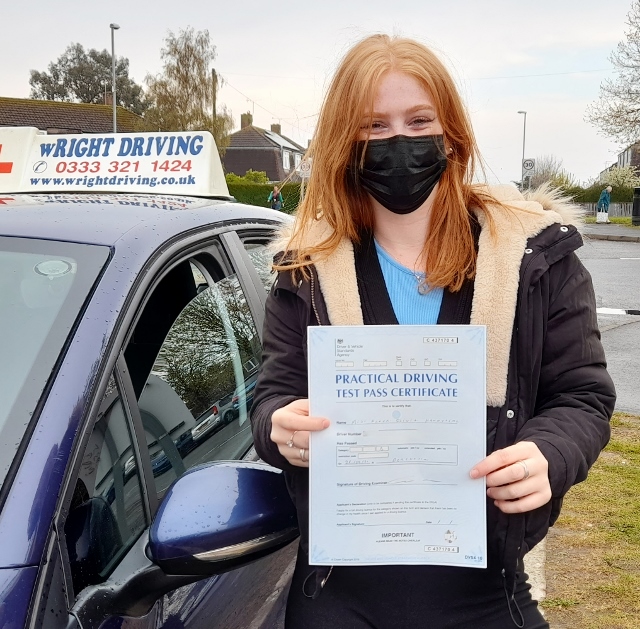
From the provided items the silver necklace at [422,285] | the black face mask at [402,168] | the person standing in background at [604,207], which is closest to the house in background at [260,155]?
the person standing in background at [604,207]

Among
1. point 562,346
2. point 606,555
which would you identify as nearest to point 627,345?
point 606,555

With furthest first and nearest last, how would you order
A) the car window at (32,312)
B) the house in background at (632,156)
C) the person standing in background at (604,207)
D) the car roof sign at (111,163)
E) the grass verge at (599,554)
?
the person standing in background at (604,207) → the house in background at (632,156) → the grass verge at (599,554) → the car roof sign at (111,163) → the car window at (32,312)

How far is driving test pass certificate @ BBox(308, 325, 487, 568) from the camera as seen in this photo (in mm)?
1289

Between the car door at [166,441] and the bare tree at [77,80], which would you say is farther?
the bare tree at [77,80]

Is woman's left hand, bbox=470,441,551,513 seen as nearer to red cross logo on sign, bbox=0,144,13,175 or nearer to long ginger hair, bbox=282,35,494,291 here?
long ginger hair, bbox=282,35,494,291

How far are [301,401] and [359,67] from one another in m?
0.67

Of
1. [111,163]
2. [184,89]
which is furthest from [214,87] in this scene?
[111,163]

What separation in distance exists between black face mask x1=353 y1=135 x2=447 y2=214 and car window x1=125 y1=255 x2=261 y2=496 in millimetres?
617

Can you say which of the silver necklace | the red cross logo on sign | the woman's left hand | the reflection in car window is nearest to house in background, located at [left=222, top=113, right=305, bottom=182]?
the red cross logo on sign

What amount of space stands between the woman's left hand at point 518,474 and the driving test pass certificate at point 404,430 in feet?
0.09

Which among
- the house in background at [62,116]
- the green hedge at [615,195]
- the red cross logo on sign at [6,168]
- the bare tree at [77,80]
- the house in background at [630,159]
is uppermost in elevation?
the bare tree at [77,80]

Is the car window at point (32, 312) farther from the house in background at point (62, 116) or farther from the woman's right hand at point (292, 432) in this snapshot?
the house in background at point (62, 116)

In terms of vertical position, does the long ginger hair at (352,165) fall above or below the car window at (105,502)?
above

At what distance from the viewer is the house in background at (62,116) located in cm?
4256
